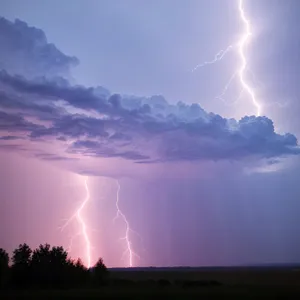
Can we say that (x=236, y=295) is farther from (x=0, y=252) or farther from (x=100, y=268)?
(x=0, y=252)

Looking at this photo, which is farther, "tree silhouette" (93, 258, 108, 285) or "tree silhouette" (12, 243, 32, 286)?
"tree silhouette" (93, 258, 108, 285)

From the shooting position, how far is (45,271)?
44.4 meters

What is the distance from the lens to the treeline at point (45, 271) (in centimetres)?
4375

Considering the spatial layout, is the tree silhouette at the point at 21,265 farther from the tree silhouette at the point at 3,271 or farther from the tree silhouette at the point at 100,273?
the tree silhouette at the point at 100,273

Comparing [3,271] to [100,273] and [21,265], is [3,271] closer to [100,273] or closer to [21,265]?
[21,265]

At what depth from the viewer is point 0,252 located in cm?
4725

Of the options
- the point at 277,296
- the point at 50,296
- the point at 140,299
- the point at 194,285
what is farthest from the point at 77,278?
the point at 277,296

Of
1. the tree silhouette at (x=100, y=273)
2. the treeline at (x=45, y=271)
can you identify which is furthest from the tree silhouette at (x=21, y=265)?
the tree silhouette at (x=100, y=273)

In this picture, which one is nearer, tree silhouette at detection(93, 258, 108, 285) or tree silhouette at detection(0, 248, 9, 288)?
tree silhouette at detection(0, 248, 9, 288)

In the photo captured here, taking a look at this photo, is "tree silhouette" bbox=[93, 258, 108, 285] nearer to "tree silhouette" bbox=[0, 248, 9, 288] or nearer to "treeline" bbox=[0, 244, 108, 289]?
"treeline" bbox=[0, 244, 108, 289]

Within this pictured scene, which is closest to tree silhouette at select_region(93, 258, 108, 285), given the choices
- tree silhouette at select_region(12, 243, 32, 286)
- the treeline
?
the treeline

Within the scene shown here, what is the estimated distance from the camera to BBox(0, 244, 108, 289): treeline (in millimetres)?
43750

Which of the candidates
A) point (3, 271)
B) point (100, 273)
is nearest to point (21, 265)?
point (3, 271)

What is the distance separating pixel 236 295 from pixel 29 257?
77.6 ft
